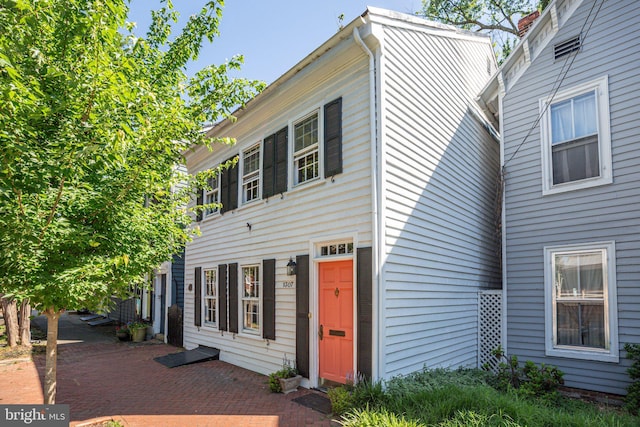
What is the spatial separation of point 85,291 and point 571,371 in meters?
8.02

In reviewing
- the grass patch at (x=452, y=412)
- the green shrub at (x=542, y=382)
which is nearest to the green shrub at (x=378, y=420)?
the grass patch at (x=452, y=412)

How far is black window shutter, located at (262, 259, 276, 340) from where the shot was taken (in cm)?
808

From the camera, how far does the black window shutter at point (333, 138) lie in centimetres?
688

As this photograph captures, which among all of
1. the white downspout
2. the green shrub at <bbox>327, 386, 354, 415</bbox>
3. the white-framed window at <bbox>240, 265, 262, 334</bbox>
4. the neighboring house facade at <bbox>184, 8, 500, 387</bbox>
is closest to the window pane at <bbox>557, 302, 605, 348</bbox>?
the neighboring house facade at <bbox>184, 8, 500, 387</bbox>

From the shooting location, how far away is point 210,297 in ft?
35.4

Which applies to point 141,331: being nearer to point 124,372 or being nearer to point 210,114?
point 124,372

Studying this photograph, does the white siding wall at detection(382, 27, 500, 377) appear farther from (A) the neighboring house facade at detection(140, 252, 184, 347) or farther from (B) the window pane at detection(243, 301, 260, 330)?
(A) the neighboring house facade at detection(140, 252, 184, 347)

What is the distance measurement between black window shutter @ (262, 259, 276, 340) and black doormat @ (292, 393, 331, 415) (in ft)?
5.63

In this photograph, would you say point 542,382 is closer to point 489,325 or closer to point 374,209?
point 489,325

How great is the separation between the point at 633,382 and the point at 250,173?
839cm

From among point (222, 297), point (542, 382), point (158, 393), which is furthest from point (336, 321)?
point (222, 297)

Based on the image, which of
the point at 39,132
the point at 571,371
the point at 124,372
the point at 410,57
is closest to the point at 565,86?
the point at 410,57

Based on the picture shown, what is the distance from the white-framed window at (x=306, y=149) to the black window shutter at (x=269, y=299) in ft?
6.27

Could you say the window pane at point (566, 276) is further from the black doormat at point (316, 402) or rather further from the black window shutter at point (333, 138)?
the black doormat at point (316, 402)
